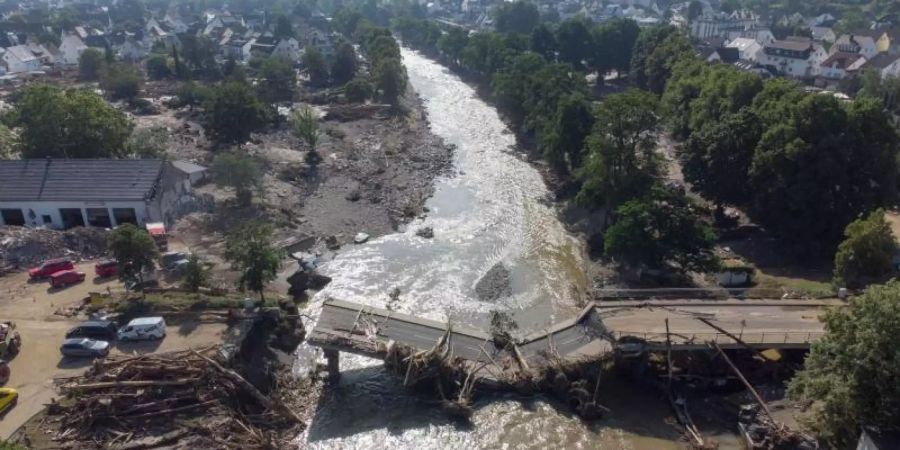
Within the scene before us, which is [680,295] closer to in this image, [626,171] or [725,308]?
[725,308]

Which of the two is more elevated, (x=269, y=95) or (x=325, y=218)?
(x=269, y=95)

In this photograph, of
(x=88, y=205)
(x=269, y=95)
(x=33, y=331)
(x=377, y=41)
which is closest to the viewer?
(x=33, y=331)

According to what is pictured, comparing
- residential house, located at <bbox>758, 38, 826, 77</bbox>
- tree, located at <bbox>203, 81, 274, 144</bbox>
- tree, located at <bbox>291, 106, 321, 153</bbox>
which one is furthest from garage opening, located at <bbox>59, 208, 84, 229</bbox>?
residential house, located at <bbox>758, 38, 826, 77</bbox>

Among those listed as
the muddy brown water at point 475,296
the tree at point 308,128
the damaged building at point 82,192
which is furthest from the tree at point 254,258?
the tree at point 308,128

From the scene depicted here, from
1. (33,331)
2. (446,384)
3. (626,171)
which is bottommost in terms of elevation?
(446,384)

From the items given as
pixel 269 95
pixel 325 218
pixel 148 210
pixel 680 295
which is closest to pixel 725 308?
pixel 680 295

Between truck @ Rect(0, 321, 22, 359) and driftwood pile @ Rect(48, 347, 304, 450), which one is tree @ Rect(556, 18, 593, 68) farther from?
truck @ Rect(0, 321, 22, 359)
